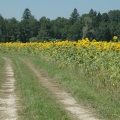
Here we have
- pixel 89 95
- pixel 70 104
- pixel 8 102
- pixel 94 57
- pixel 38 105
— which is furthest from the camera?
pixel 94 57

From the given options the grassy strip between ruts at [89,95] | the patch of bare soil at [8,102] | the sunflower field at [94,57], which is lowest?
the grassy strip between ruts at [89,95]

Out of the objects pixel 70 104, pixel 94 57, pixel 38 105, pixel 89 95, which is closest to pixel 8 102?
pixel 38 105

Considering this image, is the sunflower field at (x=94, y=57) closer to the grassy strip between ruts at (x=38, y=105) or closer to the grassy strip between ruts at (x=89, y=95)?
the grassy strip between ruts at (x=89, y=95)

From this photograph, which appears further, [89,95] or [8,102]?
[89,95]

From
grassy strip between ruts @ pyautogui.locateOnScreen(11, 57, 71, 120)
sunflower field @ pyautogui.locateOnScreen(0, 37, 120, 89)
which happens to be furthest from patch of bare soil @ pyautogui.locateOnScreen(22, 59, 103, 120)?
sunflower field @ pyautogui.locateOnScreen(0, 37, 120, 89)

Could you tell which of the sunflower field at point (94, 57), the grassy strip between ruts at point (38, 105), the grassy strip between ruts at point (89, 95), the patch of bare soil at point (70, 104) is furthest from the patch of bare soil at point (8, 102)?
the sunflower field at point (94, 57)

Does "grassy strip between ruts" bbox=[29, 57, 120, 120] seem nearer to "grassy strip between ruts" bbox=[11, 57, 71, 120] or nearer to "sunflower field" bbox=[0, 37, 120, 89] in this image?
"sunflower field" bbox=[0, 37, 120, 89]

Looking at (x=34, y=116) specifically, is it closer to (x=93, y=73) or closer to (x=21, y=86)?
(x=21, y=86)

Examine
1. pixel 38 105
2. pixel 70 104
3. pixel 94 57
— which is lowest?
pixel 70 104

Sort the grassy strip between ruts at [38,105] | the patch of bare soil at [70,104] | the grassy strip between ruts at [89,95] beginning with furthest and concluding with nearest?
1. the grassy strip between ruts at [89,95]
2. the patch of bare soil at [70,104]
3. the grassy strip between ruts at [38,105]

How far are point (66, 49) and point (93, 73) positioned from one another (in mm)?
7790

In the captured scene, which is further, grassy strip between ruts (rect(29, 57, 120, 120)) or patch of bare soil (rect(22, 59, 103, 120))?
grassy strip between ruts (rect(29, 57, 120, 120))

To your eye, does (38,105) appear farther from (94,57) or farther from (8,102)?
(94,57)

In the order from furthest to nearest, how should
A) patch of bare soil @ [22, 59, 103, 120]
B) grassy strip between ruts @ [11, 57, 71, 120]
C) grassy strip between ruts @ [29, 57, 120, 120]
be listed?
grassy strip between ruts @ [29, 57, 120, 120] → patch of bare soil @ [22, 59, 103, 120] → grassy strip between ruts @ [11, 57, 71, 120]
